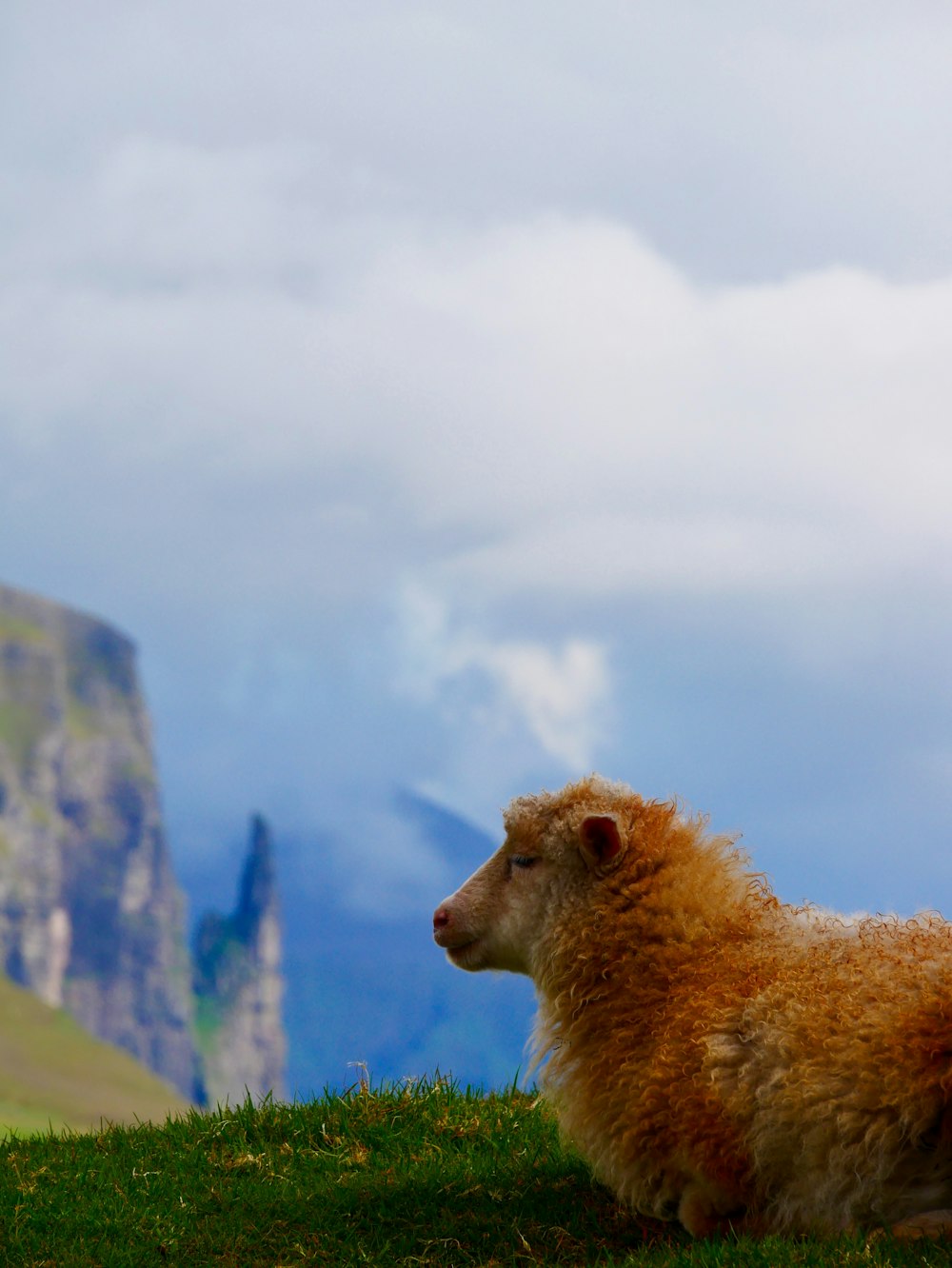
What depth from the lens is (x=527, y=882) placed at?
797cm

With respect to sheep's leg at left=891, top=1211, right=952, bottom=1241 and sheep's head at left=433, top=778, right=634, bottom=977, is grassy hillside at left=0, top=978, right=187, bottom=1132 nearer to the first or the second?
sheep's head at left=433, top=778, right=634, bottom=977

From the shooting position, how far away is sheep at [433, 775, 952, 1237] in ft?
21.5

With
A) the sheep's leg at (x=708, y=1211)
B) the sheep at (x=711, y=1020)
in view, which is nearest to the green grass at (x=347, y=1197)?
the sheep's leg at (x=708, y=1211)

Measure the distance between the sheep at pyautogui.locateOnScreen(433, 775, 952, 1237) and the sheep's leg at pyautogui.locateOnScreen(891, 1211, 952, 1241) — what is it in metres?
0.01

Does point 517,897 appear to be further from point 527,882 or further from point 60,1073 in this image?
point 60,1073

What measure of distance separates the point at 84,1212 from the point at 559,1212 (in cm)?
256

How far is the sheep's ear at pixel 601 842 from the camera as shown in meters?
7.68

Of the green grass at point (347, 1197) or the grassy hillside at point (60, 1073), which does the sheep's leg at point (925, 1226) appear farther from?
the grassy hillside at point (60, 1073)

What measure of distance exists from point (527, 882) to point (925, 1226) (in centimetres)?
249

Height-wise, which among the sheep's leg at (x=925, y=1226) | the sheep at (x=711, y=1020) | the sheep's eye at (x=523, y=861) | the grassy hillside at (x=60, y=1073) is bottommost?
the sheep's leg at (x=925, y=1226)

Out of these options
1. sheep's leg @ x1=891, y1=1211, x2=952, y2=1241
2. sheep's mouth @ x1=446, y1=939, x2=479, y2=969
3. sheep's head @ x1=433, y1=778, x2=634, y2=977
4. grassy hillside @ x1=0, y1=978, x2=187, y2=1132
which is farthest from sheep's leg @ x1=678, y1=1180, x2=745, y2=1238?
grassy hillside @ x1=0, y1=978, x2=187, y2=1132

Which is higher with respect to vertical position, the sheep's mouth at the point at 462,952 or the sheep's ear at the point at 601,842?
the sheep's ear at the point at 601,842

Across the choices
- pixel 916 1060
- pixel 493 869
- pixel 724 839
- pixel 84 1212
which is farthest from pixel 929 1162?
pixel 84 1212

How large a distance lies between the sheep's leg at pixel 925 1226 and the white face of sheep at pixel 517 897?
2135mm
